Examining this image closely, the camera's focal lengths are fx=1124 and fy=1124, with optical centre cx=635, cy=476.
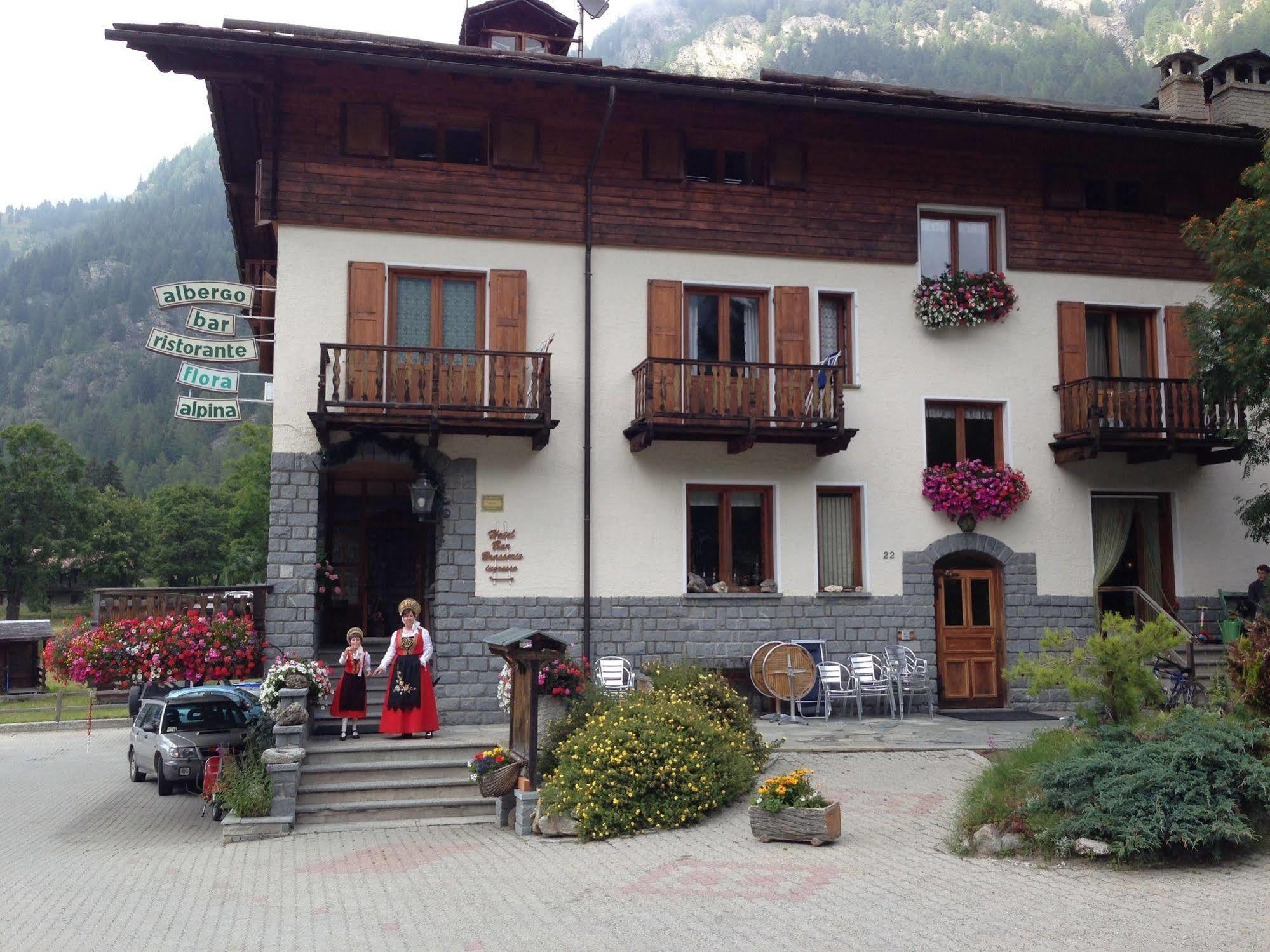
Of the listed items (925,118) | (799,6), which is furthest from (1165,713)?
(799,6)

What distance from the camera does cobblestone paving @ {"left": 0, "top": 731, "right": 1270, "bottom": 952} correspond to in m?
6.96

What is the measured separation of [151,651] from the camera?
524 inches

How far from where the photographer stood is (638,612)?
1625cm

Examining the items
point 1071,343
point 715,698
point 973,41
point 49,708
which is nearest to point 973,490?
point 1071,343

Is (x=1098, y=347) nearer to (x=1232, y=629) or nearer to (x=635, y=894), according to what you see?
(x=1232, y=629)

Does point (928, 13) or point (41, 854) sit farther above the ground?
point (928, 13)

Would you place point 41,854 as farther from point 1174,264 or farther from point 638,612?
point 1174,264

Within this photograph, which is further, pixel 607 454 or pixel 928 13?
pixel 928 13

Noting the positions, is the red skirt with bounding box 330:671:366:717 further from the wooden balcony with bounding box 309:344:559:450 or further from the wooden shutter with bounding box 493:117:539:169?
the wooden shutter with bounding box 493:117:539:169

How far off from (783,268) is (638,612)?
18.8 feet

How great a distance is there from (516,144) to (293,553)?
6700 mm

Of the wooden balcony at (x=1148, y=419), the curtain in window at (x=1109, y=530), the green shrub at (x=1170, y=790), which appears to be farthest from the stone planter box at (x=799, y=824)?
the curtain in window at (x=1109, y=530)

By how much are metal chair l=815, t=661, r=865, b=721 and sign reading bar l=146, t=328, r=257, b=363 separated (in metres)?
9.16

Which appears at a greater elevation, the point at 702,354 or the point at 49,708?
the point at 702,354
